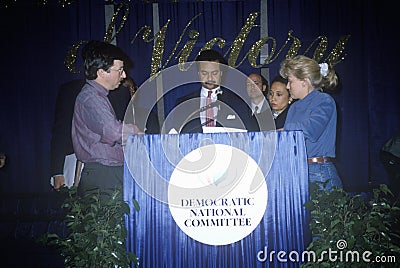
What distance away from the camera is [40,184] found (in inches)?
193

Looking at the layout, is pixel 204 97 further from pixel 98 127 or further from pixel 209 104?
pixel 98 127

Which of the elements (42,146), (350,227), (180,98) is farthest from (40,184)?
(350,227)

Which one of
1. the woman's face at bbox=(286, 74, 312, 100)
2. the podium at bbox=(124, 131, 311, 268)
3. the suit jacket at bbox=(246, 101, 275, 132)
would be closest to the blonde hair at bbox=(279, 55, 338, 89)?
the woman's face at bbox=(286, 74, 312, 100)

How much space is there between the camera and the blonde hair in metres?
3.97

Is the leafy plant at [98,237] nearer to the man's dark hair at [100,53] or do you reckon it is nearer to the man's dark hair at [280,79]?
the man's dark hair at [100,53]

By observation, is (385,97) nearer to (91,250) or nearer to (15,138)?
(91,250)

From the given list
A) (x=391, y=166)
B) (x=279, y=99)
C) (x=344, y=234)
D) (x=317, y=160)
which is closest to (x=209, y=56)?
(x=279, y=99)

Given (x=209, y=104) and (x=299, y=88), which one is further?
(x=209, y=104)

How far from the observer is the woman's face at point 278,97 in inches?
183

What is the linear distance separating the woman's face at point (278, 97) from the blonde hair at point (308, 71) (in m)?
0.17

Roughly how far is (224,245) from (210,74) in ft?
7.13

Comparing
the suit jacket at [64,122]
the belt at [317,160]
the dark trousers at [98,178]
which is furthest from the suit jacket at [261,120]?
the dark trousers at [98,178]

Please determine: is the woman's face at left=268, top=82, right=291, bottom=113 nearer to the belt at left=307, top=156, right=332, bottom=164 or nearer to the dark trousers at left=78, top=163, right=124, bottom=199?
the belt at left=307, top=156, right=332, bottom=164

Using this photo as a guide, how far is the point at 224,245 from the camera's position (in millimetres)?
2859
